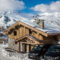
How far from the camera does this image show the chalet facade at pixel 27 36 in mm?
25328

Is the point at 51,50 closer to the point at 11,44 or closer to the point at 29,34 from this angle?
the point at 29,34

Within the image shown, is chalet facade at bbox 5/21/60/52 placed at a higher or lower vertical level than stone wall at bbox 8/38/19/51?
higher

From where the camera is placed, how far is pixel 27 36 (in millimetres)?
25906

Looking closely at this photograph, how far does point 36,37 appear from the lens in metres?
26.4

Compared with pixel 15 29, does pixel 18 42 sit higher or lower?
lower

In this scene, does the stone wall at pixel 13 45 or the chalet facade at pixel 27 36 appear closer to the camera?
the chalet facade at pixel 27 36

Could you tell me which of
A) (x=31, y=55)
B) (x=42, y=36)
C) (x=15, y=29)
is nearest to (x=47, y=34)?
(x=42, y=36)

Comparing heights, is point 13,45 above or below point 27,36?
below

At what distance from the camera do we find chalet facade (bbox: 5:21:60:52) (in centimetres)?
2533

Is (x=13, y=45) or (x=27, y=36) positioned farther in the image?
(x=13, y=45)

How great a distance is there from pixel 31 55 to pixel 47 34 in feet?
26.8

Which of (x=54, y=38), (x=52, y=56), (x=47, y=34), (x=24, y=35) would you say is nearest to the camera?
(x=52, y=56)

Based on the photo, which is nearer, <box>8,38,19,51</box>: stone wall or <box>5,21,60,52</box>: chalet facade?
<box>5,21,60,52</box>: chalet facade

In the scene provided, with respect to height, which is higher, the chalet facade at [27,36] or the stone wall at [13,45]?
A: the chalet facade at [27,36]
